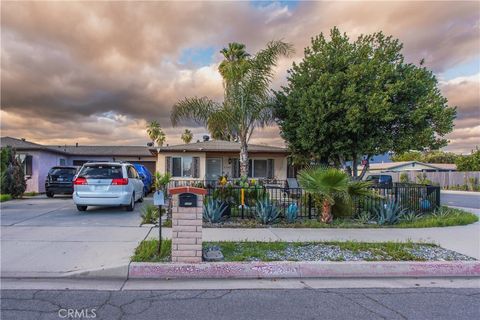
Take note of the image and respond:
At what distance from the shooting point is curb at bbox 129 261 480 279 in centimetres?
568

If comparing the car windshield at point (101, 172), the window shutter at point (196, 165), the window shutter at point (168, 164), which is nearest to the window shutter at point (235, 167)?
the window shutter at point (196, 165)

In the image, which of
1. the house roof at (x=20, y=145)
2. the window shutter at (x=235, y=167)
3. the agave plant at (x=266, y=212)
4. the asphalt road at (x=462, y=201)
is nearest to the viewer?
the agave plant at (x=266, y=212)

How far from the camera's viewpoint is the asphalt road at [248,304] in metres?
4.29

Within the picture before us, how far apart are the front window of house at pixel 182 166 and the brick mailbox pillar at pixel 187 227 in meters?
16.6

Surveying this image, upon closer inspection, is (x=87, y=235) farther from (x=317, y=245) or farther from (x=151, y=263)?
(x=317, y=245)

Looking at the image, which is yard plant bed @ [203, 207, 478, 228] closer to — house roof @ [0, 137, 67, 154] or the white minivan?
the white minivan

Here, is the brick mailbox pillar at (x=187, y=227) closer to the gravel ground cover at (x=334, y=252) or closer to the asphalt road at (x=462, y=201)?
the gravel ground cover at (x=334, y=252)

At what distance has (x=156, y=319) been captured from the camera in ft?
13.6

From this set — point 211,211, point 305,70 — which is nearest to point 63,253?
point 211,211

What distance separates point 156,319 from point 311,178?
626 centimetres

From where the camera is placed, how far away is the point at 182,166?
882 inches

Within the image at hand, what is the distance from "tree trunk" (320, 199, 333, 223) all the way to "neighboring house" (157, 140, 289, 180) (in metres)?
12.2

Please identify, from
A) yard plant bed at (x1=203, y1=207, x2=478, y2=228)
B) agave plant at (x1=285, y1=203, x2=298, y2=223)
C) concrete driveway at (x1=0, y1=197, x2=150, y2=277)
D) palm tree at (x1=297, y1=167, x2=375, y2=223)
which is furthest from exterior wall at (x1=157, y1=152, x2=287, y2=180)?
palm tree at (x1=297, y1=167, x2=375, y2=223)

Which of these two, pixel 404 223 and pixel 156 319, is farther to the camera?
pixel 404 223
